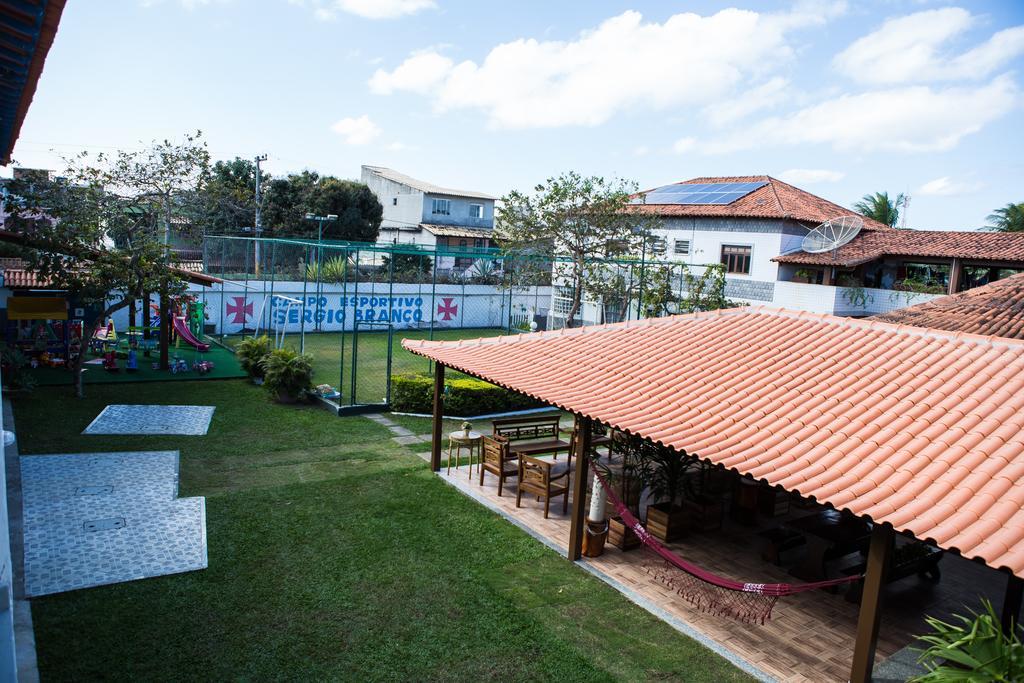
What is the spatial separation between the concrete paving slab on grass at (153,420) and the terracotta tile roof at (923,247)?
881 inches

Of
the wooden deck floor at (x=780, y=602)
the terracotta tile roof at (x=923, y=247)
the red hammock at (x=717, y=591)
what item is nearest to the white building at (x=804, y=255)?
the terracotta tile roof at (x=923, y=247)

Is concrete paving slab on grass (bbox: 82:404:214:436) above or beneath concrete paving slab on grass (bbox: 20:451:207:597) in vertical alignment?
above

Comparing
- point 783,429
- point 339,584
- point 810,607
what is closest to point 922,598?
point 810,607

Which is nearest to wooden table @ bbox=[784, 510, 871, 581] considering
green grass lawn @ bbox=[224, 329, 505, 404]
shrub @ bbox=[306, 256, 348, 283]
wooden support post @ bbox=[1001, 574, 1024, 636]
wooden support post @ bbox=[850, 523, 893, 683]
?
wooden support post @ bbox=[1001, 574, 1024, 636]

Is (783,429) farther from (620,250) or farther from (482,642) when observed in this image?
(620,250)

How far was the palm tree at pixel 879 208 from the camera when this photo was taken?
1865 inches

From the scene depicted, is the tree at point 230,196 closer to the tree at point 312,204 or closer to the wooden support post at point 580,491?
the tree at point 312,204

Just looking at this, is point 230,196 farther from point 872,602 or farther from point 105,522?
point 872,602

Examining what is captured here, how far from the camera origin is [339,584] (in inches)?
348

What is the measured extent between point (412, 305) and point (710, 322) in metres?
19.0

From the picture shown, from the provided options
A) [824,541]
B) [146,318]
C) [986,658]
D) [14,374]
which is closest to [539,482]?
[824,541]

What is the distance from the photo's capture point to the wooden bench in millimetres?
13039

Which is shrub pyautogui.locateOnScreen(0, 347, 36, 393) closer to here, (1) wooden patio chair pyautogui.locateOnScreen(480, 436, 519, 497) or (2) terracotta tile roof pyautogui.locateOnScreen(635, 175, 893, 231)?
(1) wooden patio chair pyautogui.locateOnScreen(480, 436, 519, 497)

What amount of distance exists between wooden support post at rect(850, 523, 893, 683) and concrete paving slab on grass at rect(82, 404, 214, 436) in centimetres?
1273
